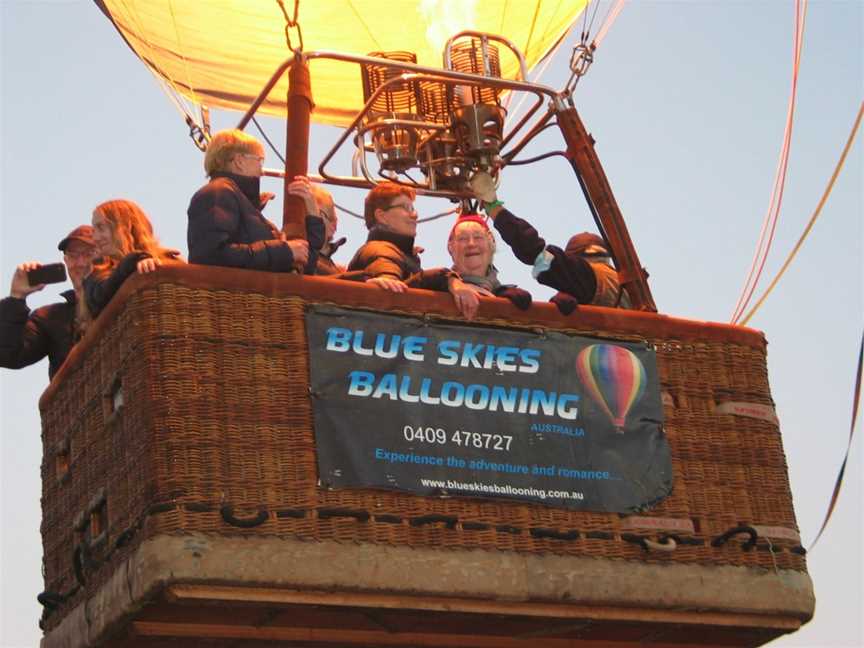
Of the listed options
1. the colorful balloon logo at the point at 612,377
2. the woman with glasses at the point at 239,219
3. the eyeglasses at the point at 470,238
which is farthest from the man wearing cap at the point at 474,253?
the woman with glasses at the point at 239,219

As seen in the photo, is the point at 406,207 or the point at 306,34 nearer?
the point at 406,207

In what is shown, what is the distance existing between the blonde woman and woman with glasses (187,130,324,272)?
9.6 inches

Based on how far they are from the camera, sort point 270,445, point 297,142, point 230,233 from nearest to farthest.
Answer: point 270,445 → point 230,233 → point 297,142

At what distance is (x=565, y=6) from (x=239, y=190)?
3222mm

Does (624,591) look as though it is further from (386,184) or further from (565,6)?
(565,6)

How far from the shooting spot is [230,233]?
725cm

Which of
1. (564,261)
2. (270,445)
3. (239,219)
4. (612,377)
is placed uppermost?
(564,261)

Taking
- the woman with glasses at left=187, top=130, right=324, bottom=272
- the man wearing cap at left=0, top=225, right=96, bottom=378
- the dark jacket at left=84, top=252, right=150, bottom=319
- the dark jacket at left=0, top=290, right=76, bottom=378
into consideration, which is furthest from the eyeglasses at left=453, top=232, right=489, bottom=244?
the dark jacket at left=0, top=290, right=76, bottom=378

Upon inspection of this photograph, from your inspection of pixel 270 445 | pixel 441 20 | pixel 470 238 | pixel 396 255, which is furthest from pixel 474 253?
pixel 441 20

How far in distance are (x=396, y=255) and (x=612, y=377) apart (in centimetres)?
98

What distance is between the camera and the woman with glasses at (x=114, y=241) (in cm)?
746

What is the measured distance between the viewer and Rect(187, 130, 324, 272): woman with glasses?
721 cm

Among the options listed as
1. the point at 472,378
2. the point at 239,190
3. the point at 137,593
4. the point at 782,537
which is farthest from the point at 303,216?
the point at 782,537

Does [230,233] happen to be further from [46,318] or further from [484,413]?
[46,318]
